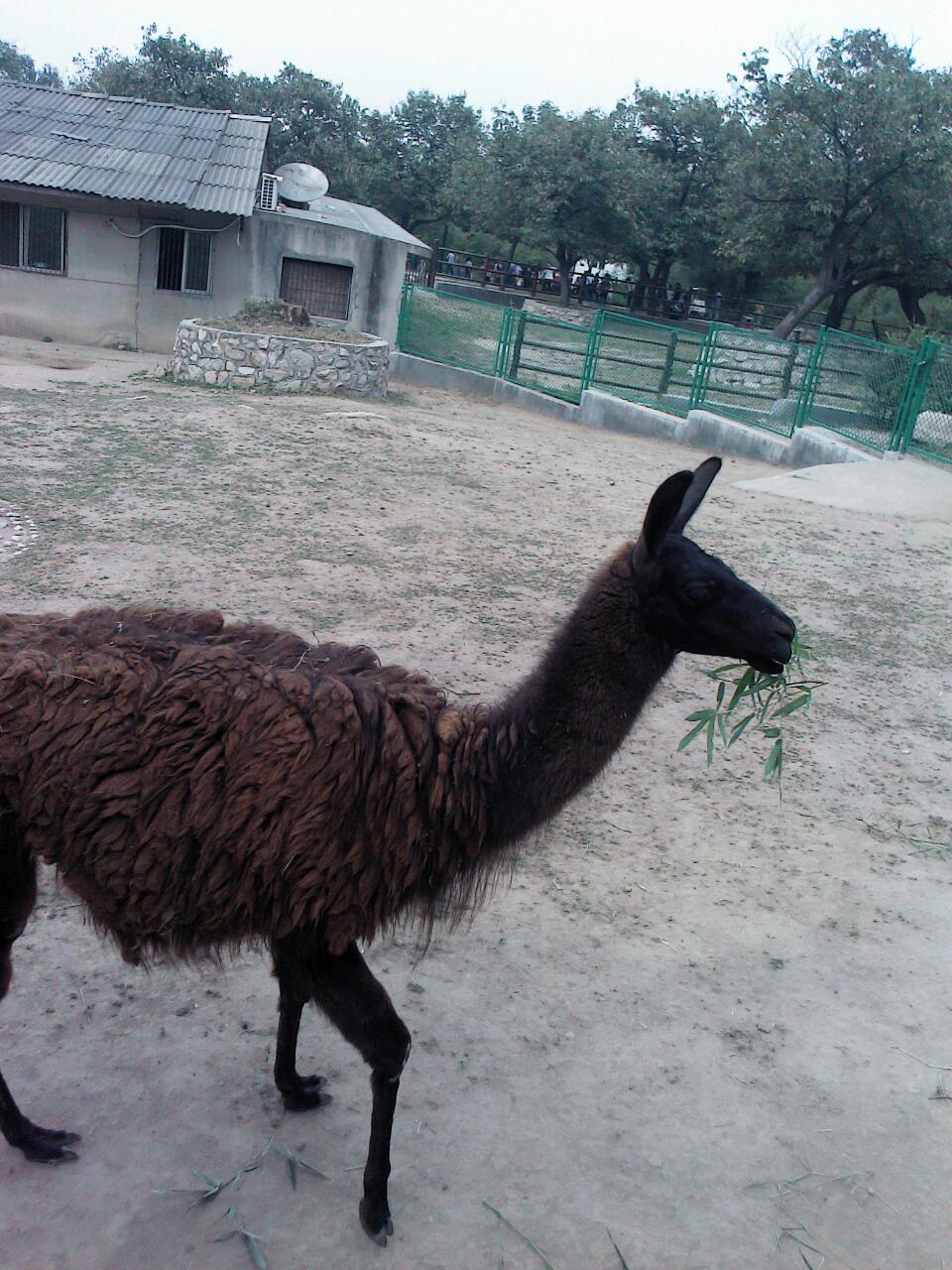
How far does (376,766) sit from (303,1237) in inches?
44.4

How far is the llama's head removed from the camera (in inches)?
98.8

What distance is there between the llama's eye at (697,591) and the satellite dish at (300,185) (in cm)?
1975

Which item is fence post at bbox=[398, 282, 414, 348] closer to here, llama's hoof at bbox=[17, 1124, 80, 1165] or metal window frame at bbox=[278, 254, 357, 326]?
metal window frame at bbox=[278, 254, 357, 326]

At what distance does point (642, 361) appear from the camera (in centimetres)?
1817

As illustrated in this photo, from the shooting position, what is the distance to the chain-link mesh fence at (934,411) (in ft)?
44.9

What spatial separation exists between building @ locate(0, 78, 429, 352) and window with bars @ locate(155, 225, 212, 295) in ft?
0.07

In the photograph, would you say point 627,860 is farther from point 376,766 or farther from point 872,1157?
point 376,766

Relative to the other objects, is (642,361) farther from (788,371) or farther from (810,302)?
(810,302)

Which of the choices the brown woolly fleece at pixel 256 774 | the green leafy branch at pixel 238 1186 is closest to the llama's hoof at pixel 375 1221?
the green leafy branch at pixel 238 1186

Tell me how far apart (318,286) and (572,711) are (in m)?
18.2

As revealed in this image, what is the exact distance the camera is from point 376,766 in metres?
2.41

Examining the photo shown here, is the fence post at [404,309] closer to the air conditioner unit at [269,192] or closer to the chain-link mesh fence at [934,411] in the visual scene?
the air conditioner unit at [269,192]

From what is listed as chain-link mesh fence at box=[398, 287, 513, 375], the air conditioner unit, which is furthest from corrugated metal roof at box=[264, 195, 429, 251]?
chain-link mesh fence at box=[398, 287, 513, 375]

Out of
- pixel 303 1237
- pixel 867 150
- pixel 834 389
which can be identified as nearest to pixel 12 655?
pixel 303 1237
